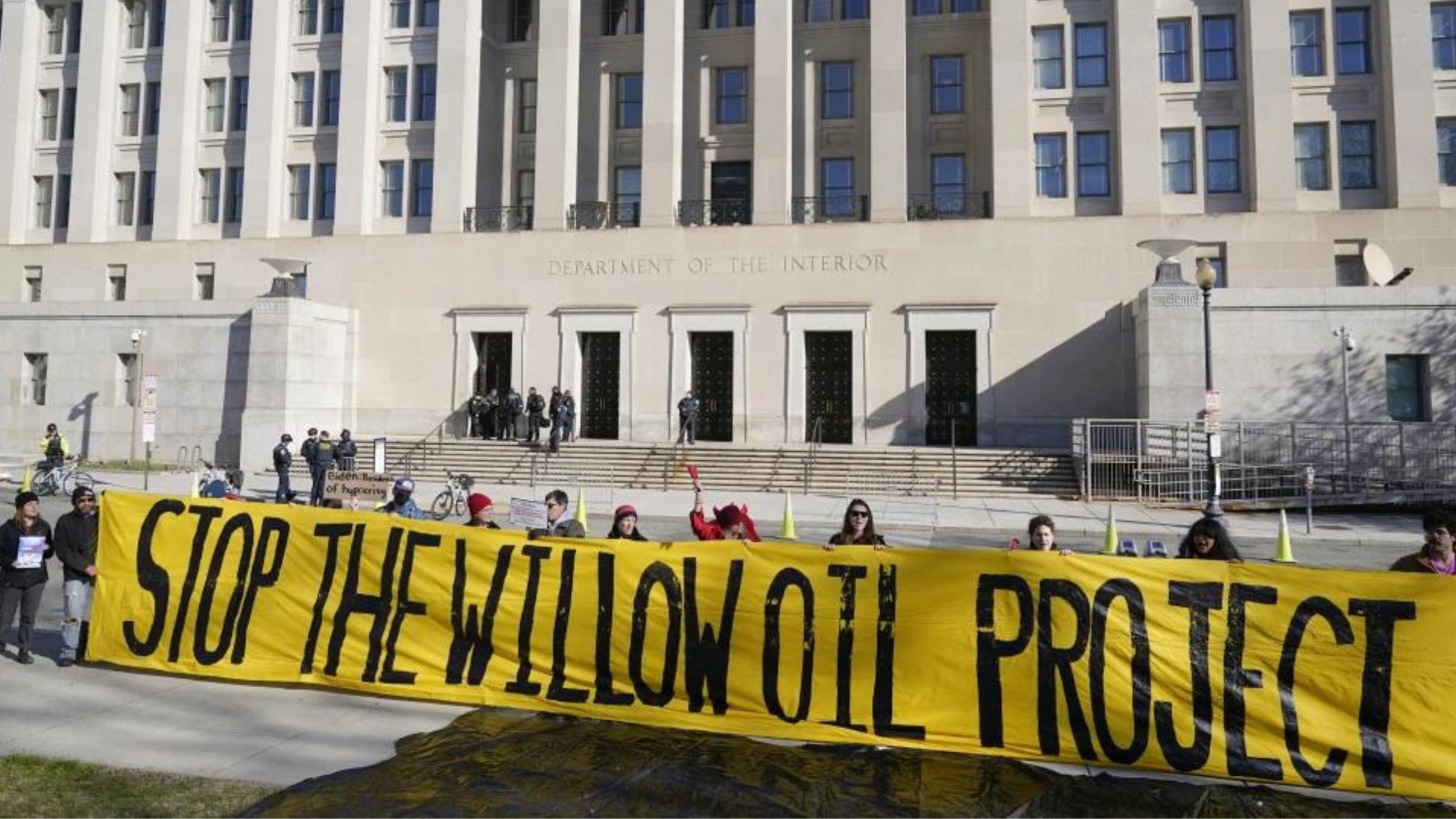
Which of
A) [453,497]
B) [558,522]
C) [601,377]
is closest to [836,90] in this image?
[601,377]

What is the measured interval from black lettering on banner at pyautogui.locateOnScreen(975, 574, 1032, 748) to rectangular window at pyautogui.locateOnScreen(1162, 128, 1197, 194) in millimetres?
29574

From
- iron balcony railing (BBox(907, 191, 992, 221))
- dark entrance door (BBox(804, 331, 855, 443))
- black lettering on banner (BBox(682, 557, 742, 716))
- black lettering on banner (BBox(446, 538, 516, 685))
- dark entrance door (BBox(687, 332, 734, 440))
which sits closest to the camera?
black lettering on banner (BBox(682, 557, 742, 716))

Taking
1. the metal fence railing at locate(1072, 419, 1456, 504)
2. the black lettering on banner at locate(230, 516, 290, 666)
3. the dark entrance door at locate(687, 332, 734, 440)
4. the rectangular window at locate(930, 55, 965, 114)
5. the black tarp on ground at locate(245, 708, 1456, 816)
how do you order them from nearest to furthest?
the black tarp on ground at locate(245, 708, 1456, 816) → the black lettering on banner at locate(230, 516, 290, 666) → the metal fence railing at locate(1072, 419, 1456, 504) → the dark entrance door at locate(687, 332, 734, 440) → the rectangular window at locate(930, 55, 965, 114)

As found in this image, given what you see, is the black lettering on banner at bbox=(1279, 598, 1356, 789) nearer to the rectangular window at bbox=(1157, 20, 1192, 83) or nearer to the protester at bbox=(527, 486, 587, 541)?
the protester at bbox=(527, 486, 587, 541)

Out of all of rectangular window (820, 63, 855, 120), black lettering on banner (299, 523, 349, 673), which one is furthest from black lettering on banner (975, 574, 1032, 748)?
rectangular window (820, 63, 855, 120)

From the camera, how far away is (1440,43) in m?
29.5

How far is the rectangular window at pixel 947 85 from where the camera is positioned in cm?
3359

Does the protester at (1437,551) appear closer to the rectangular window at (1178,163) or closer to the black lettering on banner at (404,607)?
the black lettering on banner at (404,607)

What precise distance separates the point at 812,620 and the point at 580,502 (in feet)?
30.9

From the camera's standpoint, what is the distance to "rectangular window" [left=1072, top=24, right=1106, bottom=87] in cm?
3144

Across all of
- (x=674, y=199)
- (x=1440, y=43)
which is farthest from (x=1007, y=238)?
(x=1440, y=43)

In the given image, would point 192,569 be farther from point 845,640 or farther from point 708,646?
point 845,640

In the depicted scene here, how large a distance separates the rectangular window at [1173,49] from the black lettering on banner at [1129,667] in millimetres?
31125

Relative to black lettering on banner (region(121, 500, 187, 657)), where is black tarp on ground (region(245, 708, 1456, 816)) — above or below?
below
